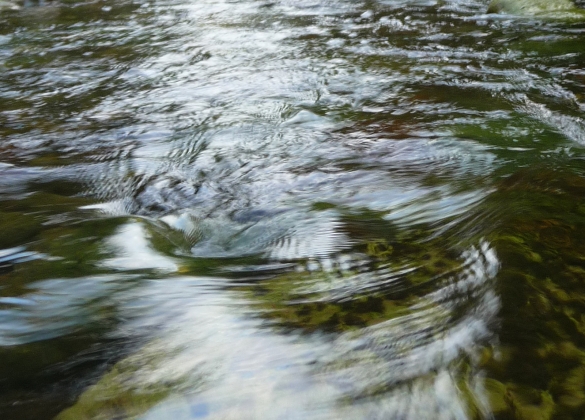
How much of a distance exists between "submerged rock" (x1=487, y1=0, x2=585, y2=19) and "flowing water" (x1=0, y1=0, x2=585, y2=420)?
0.56 metres

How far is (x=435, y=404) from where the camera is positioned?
4.71 feet

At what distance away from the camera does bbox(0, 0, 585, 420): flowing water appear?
1545 millimetres

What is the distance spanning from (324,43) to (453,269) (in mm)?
5050

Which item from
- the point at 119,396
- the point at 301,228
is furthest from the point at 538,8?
the point at 119,396

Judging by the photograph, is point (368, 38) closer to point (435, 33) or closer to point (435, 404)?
point (435, 33)

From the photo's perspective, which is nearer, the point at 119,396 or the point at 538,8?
the point at 119,396

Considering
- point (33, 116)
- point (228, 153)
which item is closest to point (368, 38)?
point (228, 153)

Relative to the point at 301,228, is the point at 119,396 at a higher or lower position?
higher

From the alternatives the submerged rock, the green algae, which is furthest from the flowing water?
the submerged rock

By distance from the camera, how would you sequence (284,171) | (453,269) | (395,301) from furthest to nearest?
1. (284,171)
2. (453,269)
3. (395,301)

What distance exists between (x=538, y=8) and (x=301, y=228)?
6.28 m

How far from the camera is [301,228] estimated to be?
2895mm

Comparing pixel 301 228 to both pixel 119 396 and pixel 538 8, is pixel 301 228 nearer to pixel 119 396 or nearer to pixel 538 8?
pixel 119 396

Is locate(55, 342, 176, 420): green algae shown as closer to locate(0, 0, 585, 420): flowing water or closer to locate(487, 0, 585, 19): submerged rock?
locate(0, 0, 585, 420): flowing water
